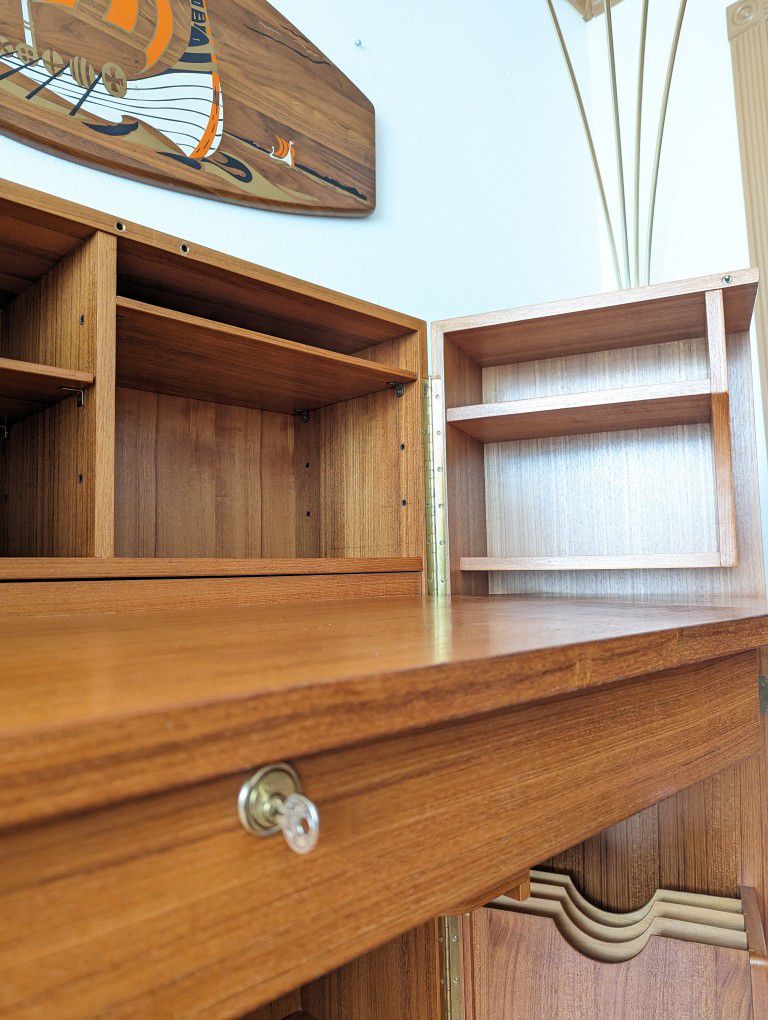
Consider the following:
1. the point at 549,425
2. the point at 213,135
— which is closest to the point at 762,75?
the point at 549,425

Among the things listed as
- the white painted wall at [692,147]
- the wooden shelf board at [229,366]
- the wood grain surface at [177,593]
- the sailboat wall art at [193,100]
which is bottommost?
the wood grain surface at [177,593]

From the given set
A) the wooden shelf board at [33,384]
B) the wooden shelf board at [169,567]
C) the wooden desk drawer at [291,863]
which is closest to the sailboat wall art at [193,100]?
the wooden shelf board at [33,384]

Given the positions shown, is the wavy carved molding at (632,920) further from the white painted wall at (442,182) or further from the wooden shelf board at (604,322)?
the white painted wall at (442,182)

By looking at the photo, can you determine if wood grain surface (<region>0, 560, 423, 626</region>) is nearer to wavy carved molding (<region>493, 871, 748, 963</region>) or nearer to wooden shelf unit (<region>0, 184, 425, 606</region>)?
wooden shelf unit (<region>0, 184, 425, 606</region>)

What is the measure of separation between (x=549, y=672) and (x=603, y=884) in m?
0.85

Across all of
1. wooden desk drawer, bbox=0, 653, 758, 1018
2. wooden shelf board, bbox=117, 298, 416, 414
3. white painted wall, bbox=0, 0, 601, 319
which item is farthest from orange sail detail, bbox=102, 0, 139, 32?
wooden desk drawer, bbox=0, 653, 758, 1018

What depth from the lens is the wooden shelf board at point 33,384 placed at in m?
0.85

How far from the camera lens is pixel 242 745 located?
267 mm

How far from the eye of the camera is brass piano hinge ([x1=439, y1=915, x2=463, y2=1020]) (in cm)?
96

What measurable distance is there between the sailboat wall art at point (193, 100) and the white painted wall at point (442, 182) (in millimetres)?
45

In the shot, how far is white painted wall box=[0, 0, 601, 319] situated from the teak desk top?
1.03m

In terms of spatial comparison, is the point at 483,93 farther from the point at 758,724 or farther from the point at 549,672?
the point at 549,672

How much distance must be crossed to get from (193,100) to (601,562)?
3.50ft

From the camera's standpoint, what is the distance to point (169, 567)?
34.6 inches
